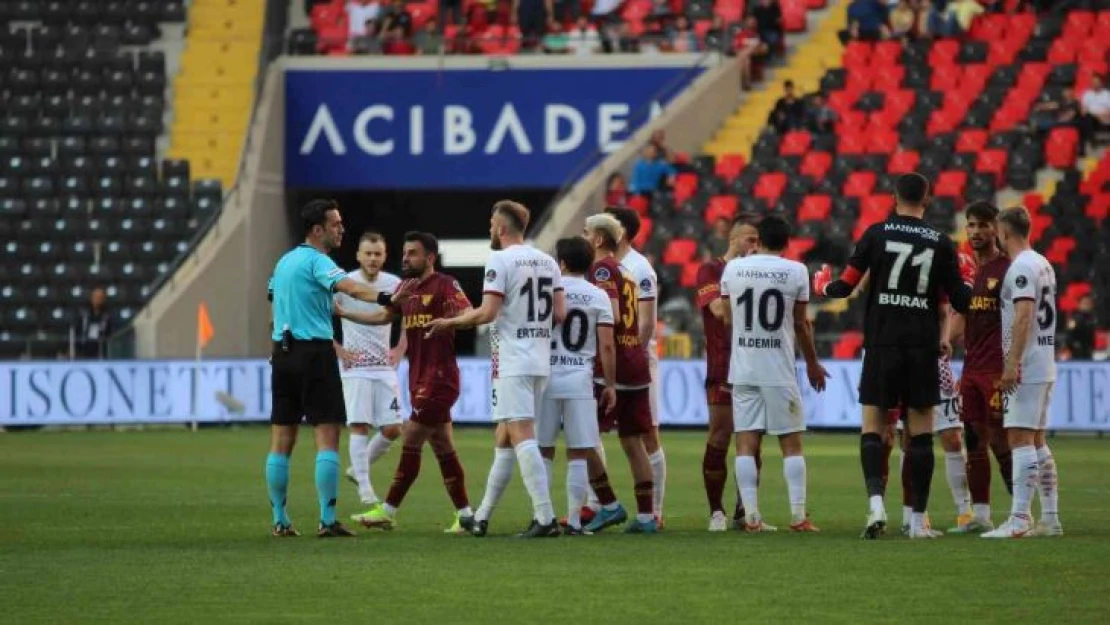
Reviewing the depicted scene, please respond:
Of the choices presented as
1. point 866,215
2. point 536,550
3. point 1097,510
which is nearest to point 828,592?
point 536,550

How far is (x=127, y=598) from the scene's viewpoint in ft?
39.8

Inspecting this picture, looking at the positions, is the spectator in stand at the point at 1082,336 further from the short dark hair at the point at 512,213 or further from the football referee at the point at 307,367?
the football referee at the point at 307,367

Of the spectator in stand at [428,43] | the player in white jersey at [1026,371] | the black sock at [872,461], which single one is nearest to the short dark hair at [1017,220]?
the player in white jersey at [1026,371]

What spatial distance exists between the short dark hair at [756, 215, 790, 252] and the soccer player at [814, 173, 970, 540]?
28.3 inches

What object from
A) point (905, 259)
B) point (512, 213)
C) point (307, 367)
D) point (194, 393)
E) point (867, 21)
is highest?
point (867, 21)

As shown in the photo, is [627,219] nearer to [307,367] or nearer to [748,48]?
[307,367]

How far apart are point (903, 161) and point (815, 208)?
1595 millimetres

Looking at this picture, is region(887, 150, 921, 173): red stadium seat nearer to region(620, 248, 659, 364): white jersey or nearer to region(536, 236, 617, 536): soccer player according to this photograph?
region(620, 248, 659, 364): white jersey

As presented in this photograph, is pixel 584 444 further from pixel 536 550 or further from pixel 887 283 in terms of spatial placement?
pixel 887 283

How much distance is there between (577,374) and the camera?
1588 centimetres

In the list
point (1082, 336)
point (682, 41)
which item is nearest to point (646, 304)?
point (1082, 336)

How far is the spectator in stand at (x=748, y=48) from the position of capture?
41.2 meters

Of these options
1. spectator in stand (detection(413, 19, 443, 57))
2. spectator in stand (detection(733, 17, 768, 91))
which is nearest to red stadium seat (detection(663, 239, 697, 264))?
spectator in stand (detection(733, 17, 768, 91))

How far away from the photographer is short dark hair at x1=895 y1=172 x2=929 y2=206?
49.4 feet
